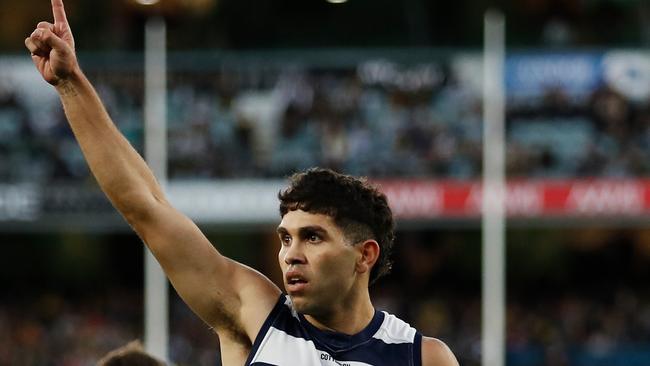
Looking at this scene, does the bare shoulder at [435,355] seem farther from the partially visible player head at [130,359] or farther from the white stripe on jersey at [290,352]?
the partially visible player head at [130,359]

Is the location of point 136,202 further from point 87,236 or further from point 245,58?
point 87,236

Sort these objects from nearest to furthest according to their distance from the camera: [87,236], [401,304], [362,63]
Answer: [362,63]
[401,304]
[87,236]

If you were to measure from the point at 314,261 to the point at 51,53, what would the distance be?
3.33 feet

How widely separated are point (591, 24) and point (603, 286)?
14.0 feet

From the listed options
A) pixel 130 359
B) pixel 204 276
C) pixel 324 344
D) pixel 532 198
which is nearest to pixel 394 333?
pixel 324 344

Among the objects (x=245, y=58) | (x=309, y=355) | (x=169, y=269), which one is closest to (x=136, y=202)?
(x=169, y=269)

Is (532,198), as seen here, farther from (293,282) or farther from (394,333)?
(293,282)

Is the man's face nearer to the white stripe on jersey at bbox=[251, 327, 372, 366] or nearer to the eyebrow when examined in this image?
the eyebrow

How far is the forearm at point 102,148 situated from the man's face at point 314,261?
0.47 metres

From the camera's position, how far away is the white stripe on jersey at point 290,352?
14.7 feet

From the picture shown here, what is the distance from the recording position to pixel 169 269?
4457 mm

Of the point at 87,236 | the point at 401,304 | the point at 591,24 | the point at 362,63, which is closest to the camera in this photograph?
the point at 362,63

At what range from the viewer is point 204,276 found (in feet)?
14.8

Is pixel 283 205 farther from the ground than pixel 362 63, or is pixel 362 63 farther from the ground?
pixel 362 63
